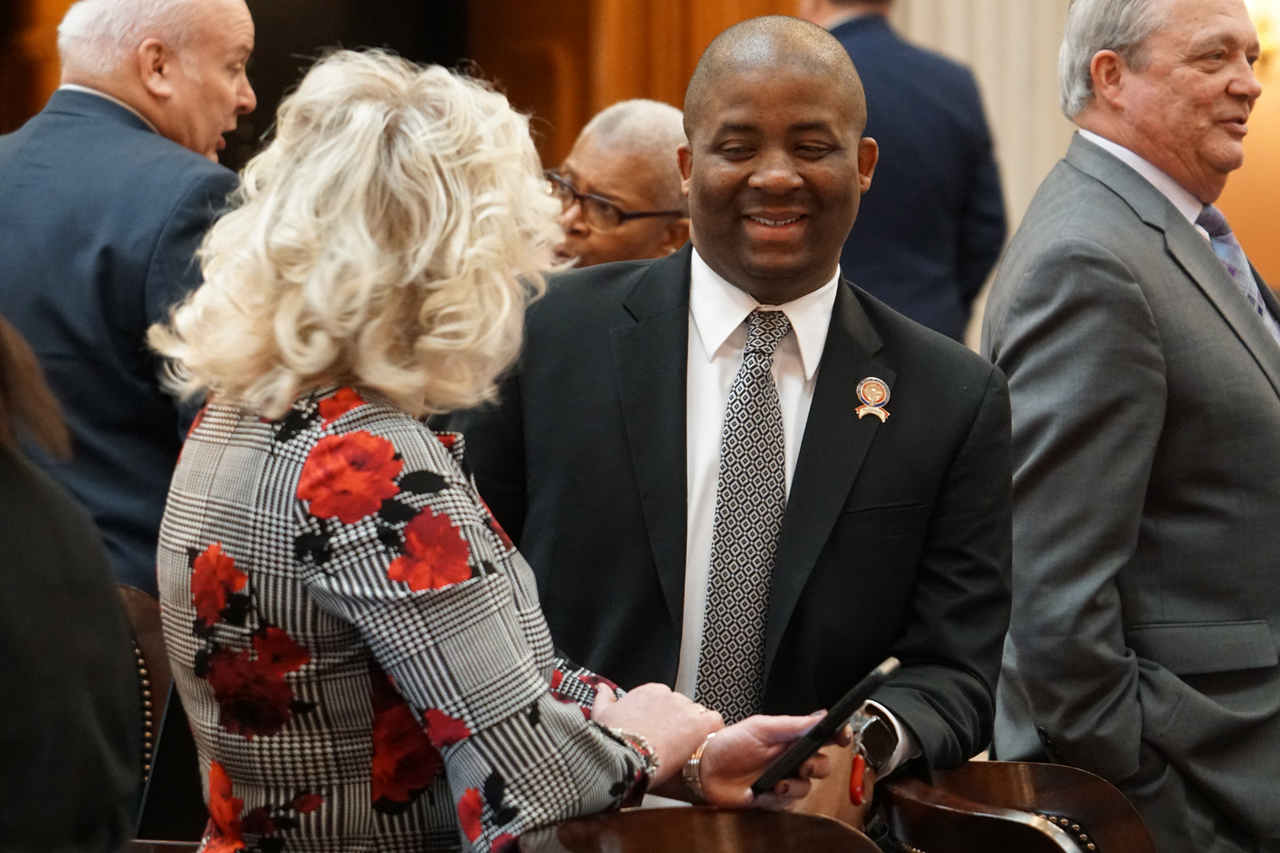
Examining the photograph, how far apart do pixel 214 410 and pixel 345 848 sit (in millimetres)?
434

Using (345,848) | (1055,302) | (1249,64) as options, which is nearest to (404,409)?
(345,848)

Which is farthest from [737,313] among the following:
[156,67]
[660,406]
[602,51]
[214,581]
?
[602,51]

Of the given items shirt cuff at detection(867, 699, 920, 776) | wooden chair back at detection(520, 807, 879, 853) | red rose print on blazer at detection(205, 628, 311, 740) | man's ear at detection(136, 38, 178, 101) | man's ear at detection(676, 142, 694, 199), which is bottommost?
shirt cuff at detection(867, 699, 920, 776)

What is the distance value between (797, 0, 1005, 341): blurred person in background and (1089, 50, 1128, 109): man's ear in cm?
99

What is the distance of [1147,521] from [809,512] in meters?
0.68

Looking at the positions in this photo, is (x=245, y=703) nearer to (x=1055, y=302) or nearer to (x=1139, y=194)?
(x=1055, y=302)

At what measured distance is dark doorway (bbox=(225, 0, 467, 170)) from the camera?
14.1 feet

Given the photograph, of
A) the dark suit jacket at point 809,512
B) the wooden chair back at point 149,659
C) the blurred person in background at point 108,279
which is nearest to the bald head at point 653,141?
the blurred person in background at point 108,279

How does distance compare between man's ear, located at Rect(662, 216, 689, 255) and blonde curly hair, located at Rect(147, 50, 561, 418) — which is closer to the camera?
blonde curly hair, located at Rect(147, 50, 561, 418)

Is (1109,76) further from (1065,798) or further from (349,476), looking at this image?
(349,476)

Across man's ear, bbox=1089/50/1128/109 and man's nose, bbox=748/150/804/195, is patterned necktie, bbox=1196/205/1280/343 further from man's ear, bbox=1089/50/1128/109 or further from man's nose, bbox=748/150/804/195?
man's nose, bbox=748/150/804/195

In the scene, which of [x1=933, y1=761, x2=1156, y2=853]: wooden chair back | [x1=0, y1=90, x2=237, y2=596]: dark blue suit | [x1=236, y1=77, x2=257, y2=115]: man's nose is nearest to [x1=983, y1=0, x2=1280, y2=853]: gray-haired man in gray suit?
[x1=933, y1=761, x2=1156, y2=853]: wooden chair back

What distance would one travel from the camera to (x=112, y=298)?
252 centimetres

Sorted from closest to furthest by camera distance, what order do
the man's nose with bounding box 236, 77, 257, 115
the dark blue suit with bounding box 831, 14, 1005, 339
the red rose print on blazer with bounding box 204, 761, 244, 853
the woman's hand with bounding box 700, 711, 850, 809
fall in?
the red rose print on blazer with bounding box 204, 761, 244, 853, the woman's hand with bounding box 700, 711, 850, 809, the man's nose with bounding box 236, 77, 257, 115, the dark blue suit with bounding box 831, 14, 1005, 339
